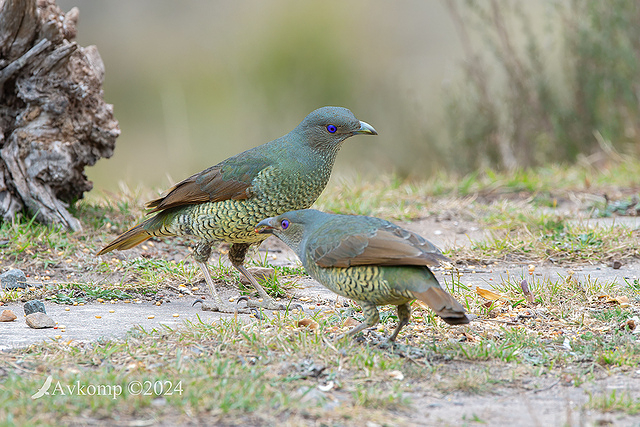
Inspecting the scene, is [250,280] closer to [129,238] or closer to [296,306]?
[296,306]

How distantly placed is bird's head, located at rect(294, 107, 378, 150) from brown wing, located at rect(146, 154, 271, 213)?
358mm

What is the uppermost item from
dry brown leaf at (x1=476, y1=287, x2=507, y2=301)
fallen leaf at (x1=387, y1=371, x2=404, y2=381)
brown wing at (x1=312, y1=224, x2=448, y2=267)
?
brown wing at (x1=312, y1=224, x2=448, y2=267)

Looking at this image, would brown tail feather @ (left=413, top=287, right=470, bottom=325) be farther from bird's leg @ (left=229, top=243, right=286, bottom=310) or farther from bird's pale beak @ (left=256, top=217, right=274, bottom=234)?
bird's leg @ (left=229, top=243, right=286, bottom=310)

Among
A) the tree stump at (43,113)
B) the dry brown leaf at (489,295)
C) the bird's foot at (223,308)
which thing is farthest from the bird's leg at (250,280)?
the tree stump at (43,113)

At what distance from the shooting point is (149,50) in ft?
51.1

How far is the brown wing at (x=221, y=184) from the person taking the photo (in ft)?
15.7

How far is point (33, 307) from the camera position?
4270 millimetres

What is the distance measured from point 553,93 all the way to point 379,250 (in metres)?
7.56

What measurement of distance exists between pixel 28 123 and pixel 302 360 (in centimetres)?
393

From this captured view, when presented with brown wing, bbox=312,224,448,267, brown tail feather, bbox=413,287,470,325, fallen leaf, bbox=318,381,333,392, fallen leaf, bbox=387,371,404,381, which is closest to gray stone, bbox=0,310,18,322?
brown wing, bbox=312,224,448,267

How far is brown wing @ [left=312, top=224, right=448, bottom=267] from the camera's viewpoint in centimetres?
350

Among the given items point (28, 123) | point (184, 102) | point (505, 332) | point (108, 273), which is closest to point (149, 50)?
point (184, 102)

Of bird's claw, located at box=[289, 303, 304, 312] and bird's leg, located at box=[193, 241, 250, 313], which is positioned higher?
bird's leg, located at box=[193, 241, 250, 313]

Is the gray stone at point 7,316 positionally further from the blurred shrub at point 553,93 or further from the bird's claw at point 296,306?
the blurred shrub at point 553,93
